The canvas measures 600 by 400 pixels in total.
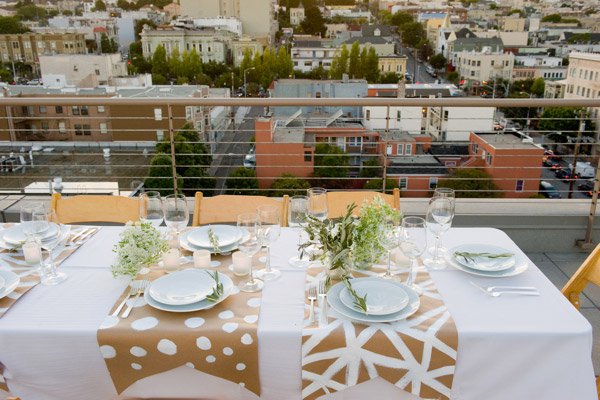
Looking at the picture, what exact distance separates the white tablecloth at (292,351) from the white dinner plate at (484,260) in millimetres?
177

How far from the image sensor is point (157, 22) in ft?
232

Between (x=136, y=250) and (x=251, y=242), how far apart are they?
320mm

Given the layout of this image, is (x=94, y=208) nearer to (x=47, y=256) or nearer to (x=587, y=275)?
(x=47, y=256)

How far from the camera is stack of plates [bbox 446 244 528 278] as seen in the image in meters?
1.58

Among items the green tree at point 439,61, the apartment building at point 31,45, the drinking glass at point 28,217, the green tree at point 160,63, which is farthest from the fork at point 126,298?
the green tree at point 439,61

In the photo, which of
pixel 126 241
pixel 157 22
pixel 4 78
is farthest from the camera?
pixel 157 22

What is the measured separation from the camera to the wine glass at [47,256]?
5.08 feet

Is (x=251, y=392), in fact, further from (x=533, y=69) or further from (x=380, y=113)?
(x=533, y=69)

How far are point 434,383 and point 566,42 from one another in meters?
68.6

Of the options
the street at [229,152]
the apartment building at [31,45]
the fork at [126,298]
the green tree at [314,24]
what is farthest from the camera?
the green tree at [314,24]

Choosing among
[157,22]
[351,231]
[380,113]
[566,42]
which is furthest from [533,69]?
[351,231]

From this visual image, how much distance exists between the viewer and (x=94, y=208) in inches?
88.4

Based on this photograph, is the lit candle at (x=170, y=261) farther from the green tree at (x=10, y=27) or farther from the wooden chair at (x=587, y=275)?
the green tree at (x=10, y=27)

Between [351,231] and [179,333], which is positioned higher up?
[351,231]
